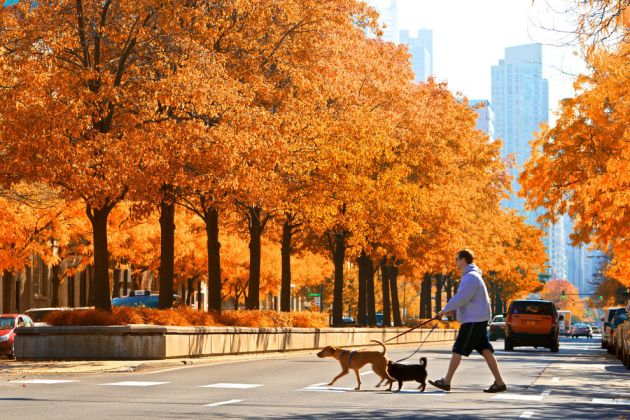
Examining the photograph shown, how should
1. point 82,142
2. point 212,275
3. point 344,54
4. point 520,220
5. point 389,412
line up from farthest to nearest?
point 520,220 → point 344,54 → point 212,275 → point 82,142 → point 389,412

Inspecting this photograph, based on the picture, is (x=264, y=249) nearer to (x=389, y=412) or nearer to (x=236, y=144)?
(x=236, y=144)

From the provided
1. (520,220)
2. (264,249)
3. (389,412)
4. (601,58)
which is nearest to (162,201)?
(601,58)

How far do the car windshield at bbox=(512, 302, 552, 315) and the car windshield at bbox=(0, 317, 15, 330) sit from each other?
684 inches

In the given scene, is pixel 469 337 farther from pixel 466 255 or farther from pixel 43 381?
pixel 43 381

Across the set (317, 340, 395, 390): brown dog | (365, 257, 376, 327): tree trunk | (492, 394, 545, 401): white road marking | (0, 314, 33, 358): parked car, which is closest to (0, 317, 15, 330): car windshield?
(0, 314, 33, 358): parked car

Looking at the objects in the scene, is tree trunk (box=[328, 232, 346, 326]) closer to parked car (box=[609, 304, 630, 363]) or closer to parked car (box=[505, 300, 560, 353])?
parked car (box=[505, 300, 560, 353])

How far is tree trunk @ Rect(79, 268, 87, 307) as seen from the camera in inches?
3022

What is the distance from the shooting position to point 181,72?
27.6m

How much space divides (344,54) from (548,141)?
7403 mm

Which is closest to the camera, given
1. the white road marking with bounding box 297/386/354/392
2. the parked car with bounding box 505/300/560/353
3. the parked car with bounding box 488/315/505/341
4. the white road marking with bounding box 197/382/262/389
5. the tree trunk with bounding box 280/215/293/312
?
the white road marking with bounding box 297/386/354/392

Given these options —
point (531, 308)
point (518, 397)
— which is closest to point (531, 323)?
point (531, 308)

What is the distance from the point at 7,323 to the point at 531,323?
1803 cm

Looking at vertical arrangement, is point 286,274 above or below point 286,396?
above

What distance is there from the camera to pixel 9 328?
3703cm
